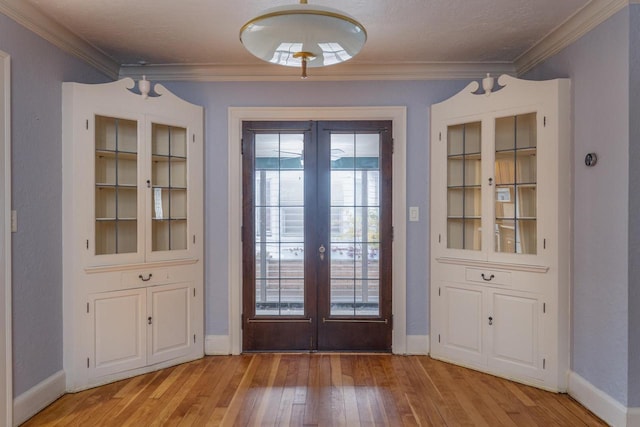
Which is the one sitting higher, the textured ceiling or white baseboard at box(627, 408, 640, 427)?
the textured ceiling

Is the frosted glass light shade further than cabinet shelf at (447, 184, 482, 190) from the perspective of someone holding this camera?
No

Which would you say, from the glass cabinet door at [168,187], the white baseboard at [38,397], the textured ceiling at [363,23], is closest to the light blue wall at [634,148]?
the textured ceiling at [363,23]

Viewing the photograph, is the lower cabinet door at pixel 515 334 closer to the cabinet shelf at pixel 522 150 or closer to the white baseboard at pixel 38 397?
the cabinet shelf at pixel 522 150

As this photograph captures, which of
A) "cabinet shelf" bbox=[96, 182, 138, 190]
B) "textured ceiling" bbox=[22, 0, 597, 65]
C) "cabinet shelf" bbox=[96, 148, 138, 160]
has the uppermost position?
"textured ceiling" bbox=[22, 0, 597, 65]

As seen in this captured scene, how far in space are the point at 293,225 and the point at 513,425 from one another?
7.15 ft

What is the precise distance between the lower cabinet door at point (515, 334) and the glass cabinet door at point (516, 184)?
0.38 m

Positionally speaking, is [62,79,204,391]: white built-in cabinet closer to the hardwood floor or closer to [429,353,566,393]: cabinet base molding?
the hardwood floor

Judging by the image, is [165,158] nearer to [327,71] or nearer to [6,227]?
[6,227]

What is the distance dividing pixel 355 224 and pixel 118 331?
81.9 inches

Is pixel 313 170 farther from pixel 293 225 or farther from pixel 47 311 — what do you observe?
pixel 47 311

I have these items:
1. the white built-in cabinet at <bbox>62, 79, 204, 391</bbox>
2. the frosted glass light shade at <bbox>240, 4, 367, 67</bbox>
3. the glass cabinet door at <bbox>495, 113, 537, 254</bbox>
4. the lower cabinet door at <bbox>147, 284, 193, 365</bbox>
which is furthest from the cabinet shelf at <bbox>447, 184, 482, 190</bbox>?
the lower cabinet door at <bbox>147, 284, 193, 365</bbox>

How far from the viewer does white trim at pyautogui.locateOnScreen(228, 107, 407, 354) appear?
361 centimetres

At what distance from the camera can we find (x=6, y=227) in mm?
2387

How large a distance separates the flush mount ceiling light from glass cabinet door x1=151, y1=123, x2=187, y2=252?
180 cm
